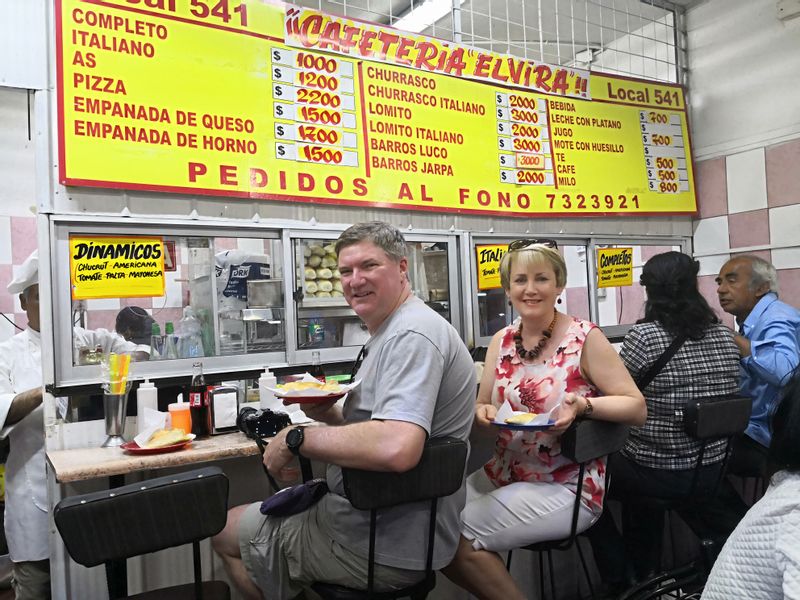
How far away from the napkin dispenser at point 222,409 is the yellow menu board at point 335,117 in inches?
34.8

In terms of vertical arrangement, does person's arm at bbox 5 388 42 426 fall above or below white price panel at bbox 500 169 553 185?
below

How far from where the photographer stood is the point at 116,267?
2.45 metres

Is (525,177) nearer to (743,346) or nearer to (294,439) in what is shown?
(743,346)

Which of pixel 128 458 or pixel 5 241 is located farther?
pixel 5 241

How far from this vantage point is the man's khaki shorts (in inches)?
62.4

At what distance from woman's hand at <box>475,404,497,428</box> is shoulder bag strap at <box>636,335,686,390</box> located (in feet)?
2.23

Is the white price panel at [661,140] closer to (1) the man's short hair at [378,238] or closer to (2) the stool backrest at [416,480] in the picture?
(1) the man's short hair at [378,238]

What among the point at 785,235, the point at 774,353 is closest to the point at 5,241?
the point at 774,353

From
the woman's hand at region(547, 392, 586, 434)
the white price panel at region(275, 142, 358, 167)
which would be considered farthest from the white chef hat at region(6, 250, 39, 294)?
the woman's hand at region(547, 392, 586, 434)

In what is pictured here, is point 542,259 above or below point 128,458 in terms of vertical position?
above

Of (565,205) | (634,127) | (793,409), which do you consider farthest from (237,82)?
(634,127)

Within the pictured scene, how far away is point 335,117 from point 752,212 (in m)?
2.94

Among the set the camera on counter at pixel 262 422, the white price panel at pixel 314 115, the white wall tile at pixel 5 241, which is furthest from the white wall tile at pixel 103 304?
the white wall tile at pixel 5 241

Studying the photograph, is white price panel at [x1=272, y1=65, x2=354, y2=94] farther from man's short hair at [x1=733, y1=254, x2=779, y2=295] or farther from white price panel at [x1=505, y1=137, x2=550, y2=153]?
man's short hair at [x1=733, y1=254, x2=779, y2=295]
